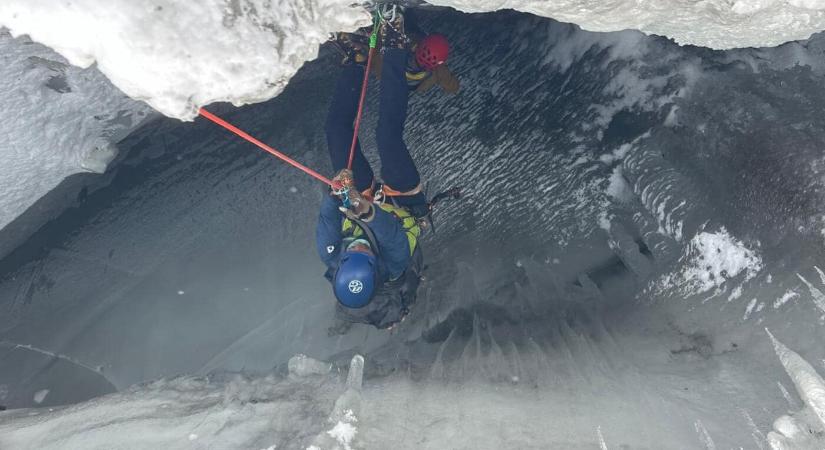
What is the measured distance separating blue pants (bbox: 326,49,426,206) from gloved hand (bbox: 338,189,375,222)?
509 millimetres

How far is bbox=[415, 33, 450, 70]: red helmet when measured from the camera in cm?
287

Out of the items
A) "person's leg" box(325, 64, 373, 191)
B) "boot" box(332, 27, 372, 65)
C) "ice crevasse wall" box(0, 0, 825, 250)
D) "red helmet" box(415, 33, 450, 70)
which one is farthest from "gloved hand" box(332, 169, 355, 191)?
"red helmet" box(415, 33, 450, 70)

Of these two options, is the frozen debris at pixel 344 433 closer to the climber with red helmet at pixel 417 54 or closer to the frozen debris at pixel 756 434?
the frozen debris at pixel 756 434

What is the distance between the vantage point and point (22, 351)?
3.21m

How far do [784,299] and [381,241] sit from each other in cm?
152

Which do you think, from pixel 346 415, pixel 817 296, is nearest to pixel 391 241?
pixel 346 415

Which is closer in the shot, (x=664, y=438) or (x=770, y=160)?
(x=664, y=438)

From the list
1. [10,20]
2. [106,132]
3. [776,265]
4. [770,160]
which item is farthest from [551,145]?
[10,20]

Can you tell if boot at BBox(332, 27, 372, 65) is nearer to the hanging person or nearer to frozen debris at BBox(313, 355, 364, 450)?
the hanging person

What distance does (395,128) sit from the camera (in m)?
2.77

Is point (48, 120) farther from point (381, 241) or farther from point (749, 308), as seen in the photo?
point (749, 308)

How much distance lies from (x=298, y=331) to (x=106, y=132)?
148 cm

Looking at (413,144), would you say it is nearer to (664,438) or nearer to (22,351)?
(664,438)

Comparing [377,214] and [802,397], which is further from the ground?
[377,214]
